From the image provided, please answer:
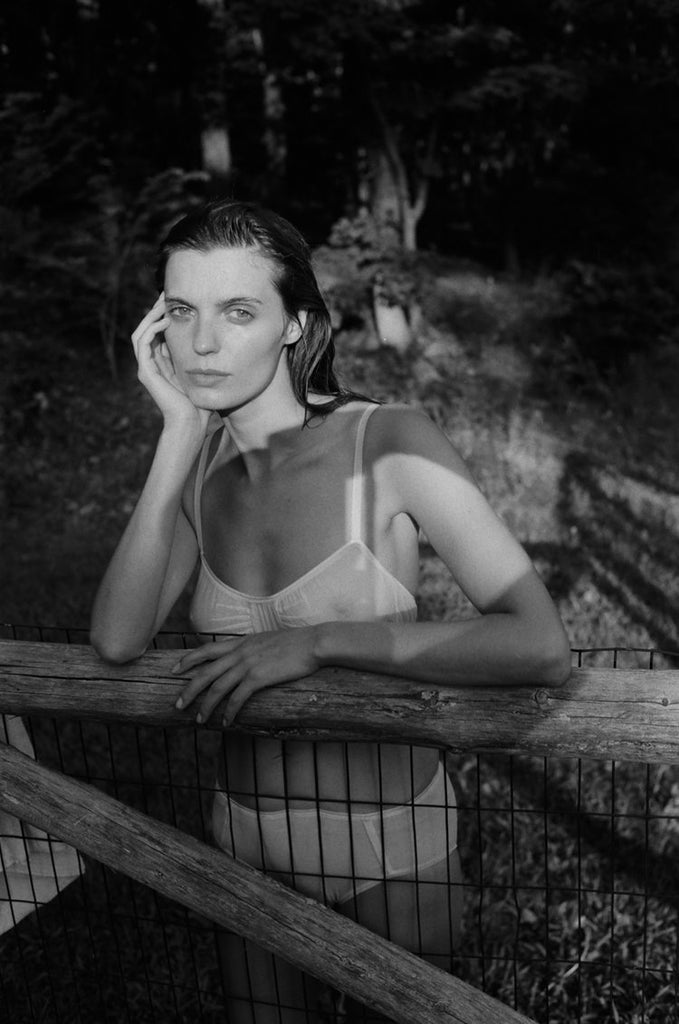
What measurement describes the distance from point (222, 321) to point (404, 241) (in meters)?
9.74

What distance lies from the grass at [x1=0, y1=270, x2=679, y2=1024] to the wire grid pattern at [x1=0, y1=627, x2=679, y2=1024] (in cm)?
1

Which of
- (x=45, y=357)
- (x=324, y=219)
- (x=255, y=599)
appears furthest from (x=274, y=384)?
(x=324, y=219)

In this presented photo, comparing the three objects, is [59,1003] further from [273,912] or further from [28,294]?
[28,294]

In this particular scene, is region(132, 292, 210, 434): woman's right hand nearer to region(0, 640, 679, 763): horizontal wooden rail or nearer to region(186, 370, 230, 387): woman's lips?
region(186, 370, 230, 387): woman's lips

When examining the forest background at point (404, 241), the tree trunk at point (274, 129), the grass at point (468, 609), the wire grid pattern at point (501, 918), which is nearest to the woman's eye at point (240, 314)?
the grass at point (468, 609)

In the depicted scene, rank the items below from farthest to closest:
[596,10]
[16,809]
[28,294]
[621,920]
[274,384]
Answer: [596,10]
[28,294]
[621,920]
[274,384]
[16,809]

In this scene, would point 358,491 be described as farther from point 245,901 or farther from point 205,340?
point 245,901

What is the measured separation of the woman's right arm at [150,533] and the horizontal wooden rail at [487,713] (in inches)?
6.0

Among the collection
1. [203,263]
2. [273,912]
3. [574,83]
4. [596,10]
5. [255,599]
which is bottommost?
[273,912]

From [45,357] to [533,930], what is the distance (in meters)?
7.96

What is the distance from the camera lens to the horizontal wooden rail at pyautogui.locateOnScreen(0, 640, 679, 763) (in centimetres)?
166

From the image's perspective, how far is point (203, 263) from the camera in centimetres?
191

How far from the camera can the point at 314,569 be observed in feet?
6.26

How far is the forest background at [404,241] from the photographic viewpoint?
27.4 ft
